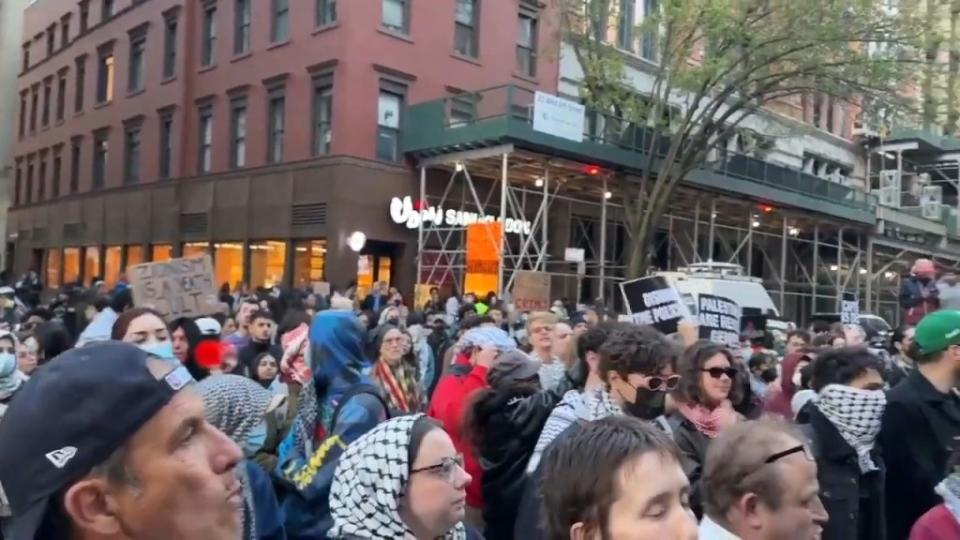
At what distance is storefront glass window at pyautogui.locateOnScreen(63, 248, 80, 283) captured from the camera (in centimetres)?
Result: 3572

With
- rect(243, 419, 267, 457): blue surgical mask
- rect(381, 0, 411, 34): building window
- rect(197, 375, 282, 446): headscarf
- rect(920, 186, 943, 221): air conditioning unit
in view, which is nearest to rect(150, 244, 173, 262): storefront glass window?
rect(381, 0, 411, 34): building window

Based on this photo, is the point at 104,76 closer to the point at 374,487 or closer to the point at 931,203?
the point at 931,203

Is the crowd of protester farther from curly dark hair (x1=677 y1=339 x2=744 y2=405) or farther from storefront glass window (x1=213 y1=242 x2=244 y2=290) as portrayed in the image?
storefront glass window (x1=213 y1=242 x2=244 y2=290)

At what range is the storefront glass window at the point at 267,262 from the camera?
24.9m

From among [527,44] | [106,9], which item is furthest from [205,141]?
[106,9]

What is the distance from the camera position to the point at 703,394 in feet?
15.4

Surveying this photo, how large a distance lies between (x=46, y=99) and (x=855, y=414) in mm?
43266

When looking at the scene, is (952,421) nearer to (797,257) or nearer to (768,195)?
(768,195)

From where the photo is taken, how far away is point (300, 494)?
3922 mm

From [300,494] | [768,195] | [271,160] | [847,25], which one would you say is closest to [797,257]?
[768,195]

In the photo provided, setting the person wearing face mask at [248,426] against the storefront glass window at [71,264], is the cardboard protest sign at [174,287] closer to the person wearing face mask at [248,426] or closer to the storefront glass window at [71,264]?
the person wearing face mask at [248,426]

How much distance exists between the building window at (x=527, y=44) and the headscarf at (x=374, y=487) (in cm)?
2430

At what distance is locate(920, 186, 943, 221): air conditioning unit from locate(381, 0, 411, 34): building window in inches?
951

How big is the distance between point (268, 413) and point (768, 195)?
25086 millimetres
